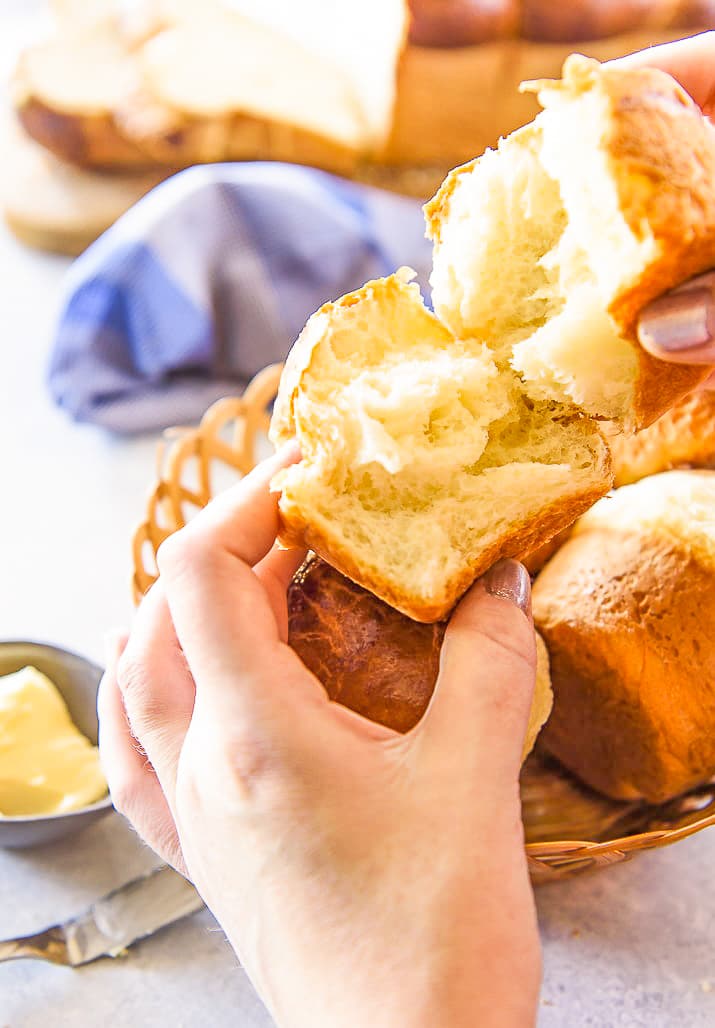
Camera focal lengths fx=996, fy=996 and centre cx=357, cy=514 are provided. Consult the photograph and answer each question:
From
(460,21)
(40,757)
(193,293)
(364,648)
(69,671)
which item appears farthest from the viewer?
(460,21)

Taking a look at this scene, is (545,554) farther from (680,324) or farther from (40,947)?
(40,947)

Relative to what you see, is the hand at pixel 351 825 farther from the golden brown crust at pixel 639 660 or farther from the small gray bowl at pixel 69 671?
the small gray bowl at pixel 69 671

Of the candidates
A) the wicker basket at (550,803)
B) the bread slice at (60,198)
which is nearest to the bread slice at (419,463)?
the wicker basket at (550,803)

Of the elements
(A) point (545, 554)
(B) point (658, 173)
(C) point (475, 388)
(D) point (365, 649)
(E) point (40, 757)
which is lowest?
(E) point (40, 757)

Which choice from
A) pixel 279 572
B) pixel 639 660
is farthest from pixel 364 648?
pixel 639 660

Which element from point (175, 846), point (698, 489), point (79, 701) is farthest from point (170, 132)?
point (175, 846)

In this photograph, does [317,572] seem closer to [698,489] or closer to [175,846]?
[175,846]
